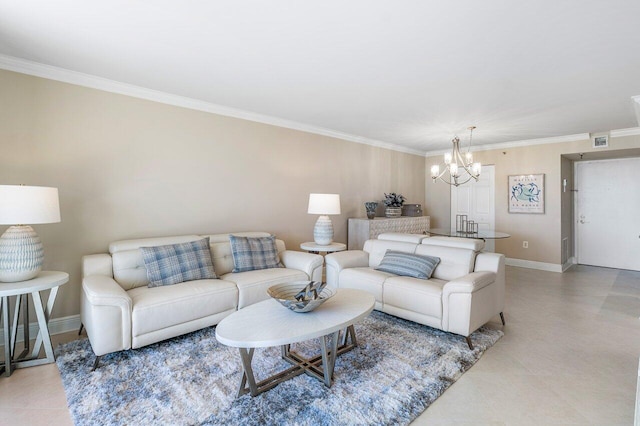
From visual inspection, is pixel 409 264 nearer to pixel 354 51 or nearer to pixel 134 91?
pixel 354 51

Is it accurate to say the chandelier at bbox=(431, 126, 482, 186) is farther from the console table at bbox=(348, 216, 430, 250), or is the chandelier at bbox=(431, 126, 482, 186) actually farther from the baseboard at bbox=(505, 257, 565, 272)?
the baseboard at bbox=(505, 257, 565, 272)

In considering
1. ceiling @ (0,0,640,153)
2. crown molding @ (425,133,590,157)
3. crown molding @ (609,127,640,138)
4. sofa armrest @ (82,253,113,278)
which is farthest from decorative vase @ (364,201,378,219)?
crown molding @ (609,127,640,138)

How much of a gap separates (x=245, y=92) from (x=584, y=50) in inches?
115

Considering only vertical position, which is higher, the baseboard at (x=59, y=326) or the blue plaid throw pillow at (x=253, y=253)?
the blue plaid throw pillow at (x=253, y=253)

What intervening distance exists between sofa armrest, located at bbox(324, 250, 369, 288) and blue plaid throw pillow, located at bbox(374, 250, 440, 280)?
0.30 metres

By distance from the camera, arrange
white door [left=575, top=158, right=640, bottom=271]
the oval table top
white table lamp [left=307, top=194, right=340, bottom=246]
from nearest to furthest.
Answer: the oval table top < white table lamp [left=307, top=194, right=340, bottom=246] < white door [left=575, top=158, right=640, bottom=271]

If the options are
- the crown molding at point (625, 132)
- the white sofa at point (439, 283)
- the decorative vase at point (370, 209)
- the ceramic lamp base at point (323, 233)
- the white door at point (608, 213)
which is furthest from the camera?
the white door at point (608, 213)

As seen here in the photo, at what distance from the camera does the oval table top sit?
1.76m

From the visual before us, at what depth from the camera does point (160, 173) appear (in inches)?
136

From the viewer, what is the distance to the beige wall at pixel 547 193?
5.27 metres

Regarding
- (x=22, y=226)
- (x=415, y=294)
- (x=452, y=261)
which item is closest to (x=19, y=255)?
(x=22, y=226)

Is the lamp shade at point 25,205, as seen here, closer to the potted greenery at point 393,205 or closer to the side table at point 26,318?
the side table at point 26,318

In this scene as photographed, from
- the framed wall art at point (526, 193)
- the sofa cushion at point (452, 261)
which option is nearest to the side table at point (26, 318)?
the sofa cushion at point (452, 261)

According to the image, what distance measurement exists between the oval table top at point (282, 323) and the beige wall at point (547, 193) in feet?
15.8
